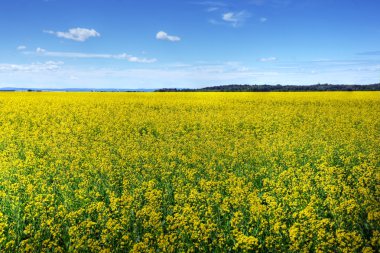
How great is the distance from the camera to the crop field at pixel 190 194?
5441 mm

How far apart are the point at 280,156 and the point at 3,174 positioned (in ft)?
26.6

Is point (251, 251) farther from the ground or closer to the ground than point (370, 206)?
closer to the ground

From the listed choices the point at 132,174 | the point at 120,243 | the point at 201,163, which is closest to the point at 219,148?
the point at 201,163

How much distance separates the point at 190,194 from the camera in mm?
6785

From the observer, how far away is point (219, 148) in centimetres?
1112

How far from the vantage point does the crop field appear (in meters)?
5.44

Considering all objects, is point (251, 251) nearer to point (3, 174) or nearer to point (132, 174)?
point (132, 174)

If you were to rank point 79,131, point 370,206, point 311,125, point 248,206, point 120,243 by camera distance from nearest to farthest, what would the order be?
point 120,243, point 370,206, point 248,206, point 79,131, point 311,125

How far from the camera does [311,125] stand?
56.1 ft

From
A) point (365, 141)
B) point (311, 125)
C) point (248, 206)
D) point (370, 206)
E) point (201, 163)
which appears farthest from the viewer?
point (311, 125)

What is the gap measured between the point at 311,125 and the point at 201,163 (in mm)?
9488

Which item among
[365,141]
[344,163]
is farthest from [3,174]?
[365,141]

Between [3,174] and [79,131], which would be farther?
[79,131]

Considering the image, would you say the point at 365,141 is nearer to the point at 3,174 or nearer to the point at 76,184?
the point at 76,184
